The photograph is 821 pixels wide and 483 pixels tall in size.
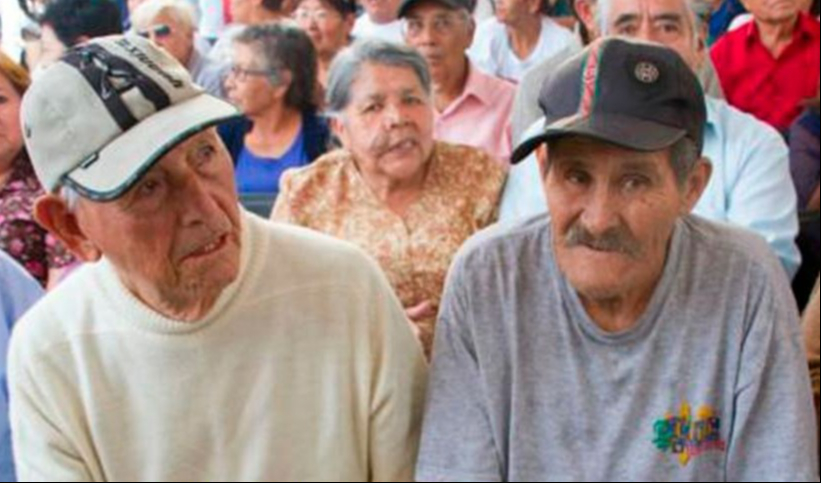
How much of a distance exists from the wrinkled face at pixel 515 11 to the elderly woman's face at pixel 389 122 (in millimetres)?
1075

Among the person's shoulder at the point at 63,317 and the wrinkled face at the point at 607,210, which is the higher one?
the wrinkled face at the point at 607,210

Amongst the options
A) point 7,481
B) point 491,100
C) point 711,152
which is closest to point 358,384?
point 7,481

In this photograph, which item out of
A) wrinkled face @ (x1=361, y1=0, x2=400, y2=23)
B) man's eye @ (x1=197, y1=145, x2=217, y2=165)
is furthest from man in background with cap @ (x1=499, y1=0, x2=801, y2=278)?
wrinkled face @ (x1=361, y1=0, x2=400, y2=23)

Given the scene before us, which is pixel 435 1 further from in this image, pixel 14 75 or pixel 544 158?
pixel 544 158

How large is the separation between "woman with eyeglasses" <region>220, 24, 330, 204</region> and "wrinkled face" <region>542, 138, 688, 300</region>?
6.19 ft

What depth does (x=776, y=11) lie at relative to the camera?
3.36 metres

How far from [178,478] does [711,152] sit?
4.94 feet

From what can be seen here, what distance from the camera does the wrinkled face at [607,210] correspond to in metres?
1.40

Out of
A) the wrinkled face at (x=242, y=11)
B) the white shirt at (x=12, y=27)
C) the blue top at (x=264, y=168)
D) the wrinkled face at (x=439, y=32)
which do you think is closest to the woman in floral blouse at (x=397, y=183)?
the blue top at (x=264, y=168)

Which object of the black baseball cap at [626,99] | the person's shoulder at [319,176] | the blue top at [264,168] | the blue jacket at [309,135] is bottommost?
the blue top at [264,168]

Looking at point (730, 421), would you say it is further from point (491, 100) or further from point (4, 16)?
point (4, 16)

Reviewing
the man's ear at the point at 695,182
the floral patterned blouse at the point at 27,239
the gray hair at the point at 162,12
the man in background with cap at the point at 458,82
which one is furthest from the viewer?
the gray hair at the point at 162,12

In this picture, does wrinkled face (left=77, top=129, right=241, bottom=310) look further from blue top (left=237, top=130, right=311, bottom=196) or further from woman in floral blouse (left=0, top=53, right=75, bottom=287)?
blue top (left=237, top=130, right=311, bottom=196)

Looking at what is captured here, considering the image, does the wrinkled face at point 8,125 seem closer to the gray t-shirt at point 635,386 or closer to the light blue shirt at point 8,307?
the light blue shirt at point 8,307
